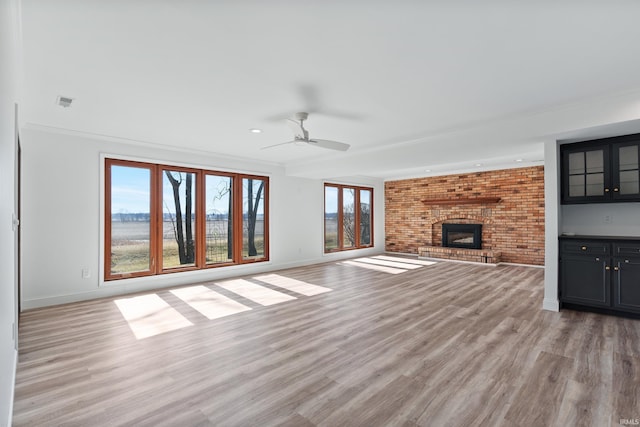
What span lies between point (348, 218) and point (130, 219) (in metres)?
5.60

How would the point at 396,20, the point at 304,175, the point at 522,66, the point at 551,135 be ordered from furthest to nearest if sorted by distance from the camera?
1. the point at 304,175
2. the point at 551,135
3. the point at 522,66
4. the point at 396,20

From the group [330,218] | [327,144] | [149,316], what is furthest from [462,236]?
[149,316]

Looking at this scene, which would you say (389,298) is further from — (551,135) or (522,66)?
(522,66)

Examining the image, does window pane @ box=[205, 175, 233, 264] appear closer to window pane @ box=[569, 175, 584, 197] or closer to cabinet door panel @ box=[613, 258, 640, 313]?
→ window pane @ box=[569, 175, 584, 197]

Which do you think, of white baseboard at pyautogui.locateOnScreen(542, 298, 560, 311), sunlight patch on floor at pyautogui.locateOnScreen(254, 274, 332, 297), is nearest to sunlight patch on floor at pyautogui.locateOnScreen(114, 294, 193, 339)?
sunlight patch on floor at pyautogui.locateOnScreen(254, 274, 332, 297)

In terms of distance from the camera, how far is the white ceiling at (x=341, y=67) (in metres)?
1.95

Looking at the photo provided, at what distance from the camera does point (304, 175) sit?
718 centimetres

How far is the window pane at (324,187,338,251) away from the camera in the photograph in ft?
27.8

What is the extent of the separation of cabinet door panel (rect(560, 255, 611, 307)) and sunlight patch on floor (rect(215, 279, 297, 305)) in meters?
3.64

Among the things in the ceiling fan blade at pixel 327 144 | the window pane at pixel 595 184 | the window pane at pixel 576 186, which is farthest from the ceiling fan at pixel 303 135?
the window pane at pixel 595 184

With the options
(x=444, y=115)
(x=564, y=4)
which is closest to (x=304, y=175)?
(x=444, y=115)

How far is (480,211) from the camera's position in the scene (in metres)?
8.15

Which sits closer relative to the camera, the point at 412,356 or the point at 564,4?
the point at 564,4

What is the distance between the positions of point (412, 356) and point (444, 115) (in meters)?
2.75
